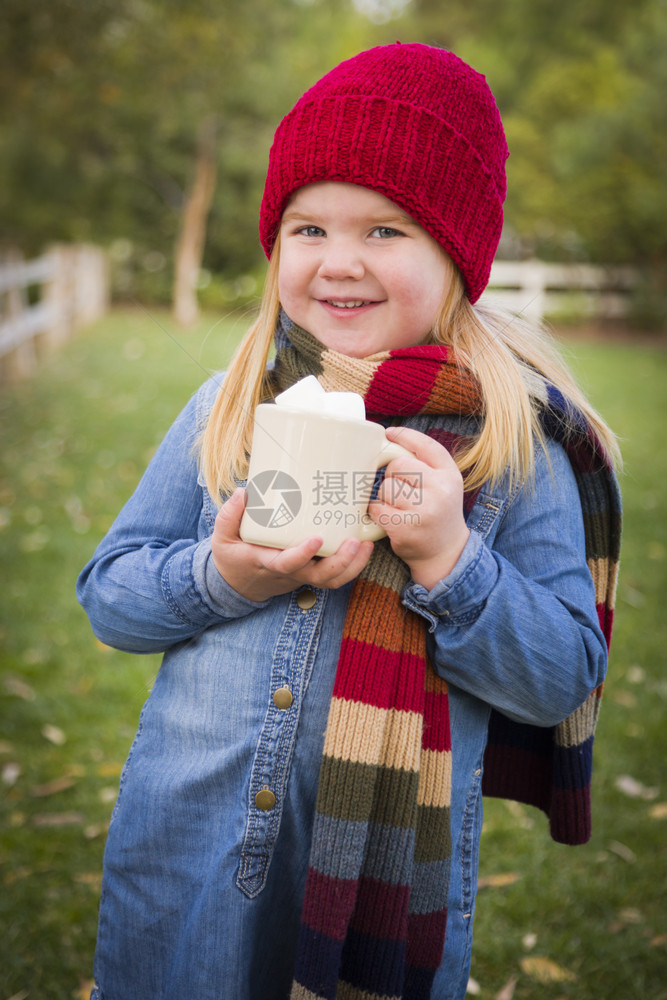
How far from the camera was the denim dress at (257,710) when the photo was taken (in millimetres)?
1328

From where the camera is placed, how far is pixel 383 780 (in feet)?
4.41

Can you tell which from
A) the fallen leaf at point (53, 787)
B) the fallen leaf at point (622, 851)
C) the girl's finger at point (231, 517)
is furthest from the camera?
the fallen leaf at point (53, 787)

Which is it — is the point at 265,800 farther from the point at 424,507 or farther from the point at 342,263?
the point at 342,263

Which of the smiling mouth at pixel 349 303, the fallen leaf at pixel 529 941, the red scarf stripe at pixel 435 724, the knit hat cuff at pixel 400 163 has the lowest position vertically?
the fallen leaf at pixel 529 941

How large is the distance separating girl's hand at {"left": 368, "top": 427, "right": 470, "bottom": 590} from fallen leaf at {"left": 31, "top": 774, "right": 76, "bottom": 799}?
95.3 inches

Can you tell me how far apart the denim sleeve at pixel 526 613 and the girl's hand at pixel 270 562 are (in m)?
0.16

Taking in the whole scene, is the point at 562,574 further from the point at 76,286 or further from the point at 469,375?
the point at 76,286

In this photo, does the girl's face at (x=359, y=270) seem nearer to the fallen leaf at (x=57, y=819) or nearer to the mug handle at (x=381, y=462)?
the mug handle at (x=381, y=462)

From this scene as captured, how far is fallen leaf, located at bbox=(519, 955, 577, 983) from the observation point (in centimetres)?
249

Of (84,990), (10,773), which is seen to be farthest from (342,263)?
(10,773)

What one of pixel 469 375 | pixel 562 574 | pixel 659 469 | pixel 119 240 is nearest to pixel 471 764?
pixel 562 574

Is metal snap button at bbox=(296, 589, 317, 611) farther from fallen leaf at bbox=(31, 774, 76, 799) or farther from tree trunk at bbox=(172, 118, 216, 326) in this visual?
tree trunk at bbox=(172, 118, 216, 326)

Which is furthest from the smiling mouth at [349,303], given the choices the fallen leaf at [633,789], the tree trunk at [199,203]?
the tree trunk at [199,203]

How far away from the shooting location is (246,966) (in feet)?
4.57
